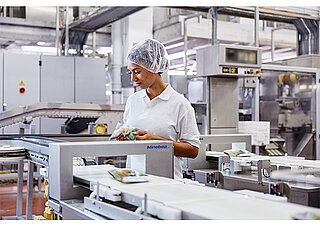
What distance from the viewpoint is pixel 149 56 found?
1.94 metres

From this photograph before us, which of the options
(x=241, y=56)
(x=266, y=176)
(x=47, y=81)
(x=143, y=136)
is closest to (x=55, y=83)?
(x=47, y=81)

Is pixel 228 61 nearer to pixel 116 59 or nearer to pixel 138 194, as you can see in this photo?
pixel 138 194

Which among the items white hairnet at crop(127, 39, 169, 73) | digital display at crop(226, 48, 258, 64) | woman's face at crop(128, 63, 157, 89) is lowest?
woman's face at crop(128, 63, 157, 89)

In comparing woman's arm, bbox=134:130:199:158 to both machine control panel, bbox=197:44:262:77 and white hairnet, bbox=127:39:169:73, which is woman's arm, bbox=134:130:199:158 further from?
machine control panel, bbox=197:44:262:77

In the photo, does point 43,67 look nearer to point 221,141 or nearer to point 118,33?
point 118,33

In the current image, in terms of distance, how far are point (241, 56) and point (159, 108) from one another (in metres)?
2.21

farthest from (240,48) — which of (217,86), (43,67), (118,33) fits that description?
(118,33)

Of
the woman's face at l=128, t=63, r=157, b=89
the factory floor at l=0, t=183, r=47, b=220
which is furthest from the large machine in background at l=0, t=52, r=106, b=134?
the woman's face at l=128, t=63, r=157, b=89

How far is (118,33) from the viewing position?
24.7 feet

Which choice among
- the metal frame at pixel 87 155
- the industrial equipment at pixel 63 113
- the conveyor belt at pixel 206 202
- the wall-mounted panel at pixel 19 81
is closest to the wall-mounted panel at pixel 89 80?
the wall-mounted panel at pixel 19 81

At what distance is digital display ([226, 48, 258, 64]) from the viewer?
3.88 m

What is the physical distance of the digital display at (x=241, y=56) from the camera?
153 inches

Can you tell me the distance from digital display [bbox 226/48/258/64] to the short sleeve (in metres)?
2.04

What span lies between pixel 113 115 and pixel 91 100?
5.83 ft
